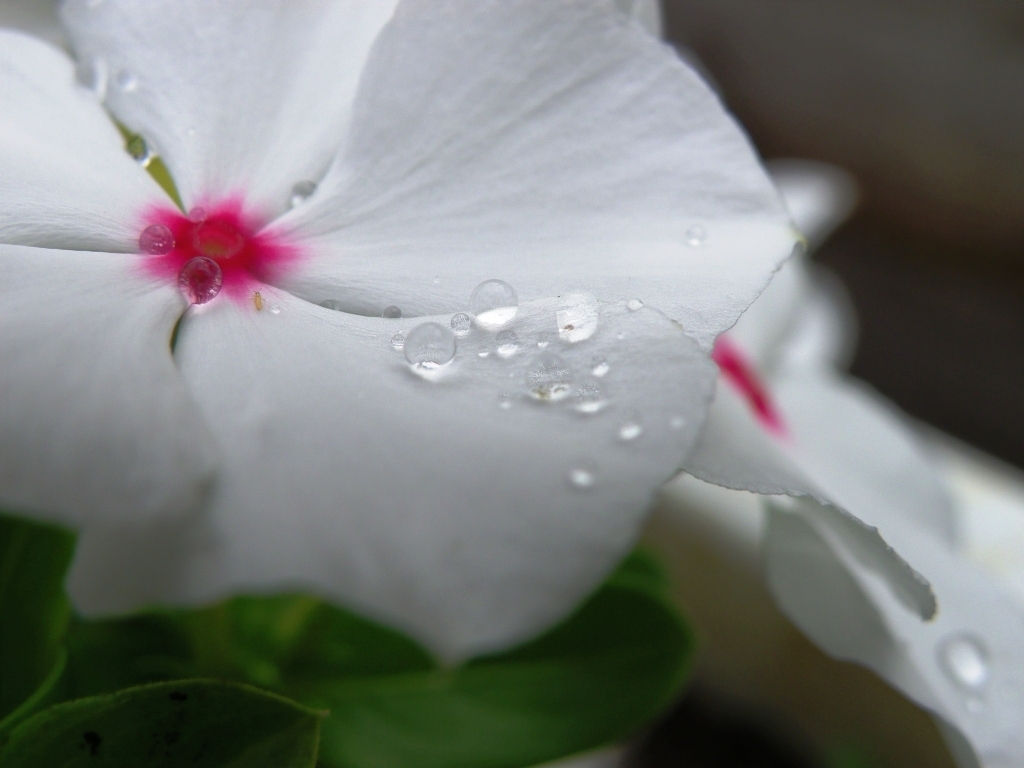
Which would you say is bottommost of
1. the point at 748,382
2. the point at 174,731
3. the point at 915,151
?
the point at 915,151

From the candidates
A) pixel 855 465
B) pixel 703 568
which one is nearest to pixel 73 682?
pixel 855 465

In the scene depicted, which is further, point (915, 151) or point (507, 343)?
point (915, 151)

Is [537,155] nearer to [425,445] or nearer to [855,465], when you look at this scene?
[425,445]

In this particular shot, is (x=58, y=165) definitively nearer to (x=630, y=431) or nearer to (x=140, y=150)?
(x=140, y=150)

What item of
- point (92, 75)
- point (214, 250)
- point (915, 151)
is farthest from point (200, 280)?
point (915, 151)

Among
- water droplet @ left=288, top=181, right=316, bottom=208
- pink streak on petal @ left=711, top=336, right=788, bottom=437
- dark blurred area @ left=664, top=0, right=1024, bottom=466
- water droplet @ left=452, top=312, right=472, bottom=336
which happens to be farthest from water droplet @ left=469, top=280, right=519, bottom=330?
dark blurred area @ left=664, top=0, right=1024, bottom=466

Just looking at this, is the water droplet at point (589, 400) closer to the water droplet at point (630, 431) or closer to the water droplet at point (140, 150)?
the water droplet at point (630, 431)

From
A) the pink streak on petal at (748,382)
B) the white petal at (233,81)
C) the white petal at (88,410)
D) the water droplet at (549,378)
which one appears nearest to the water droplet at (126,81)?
the white petal at (233,81)
